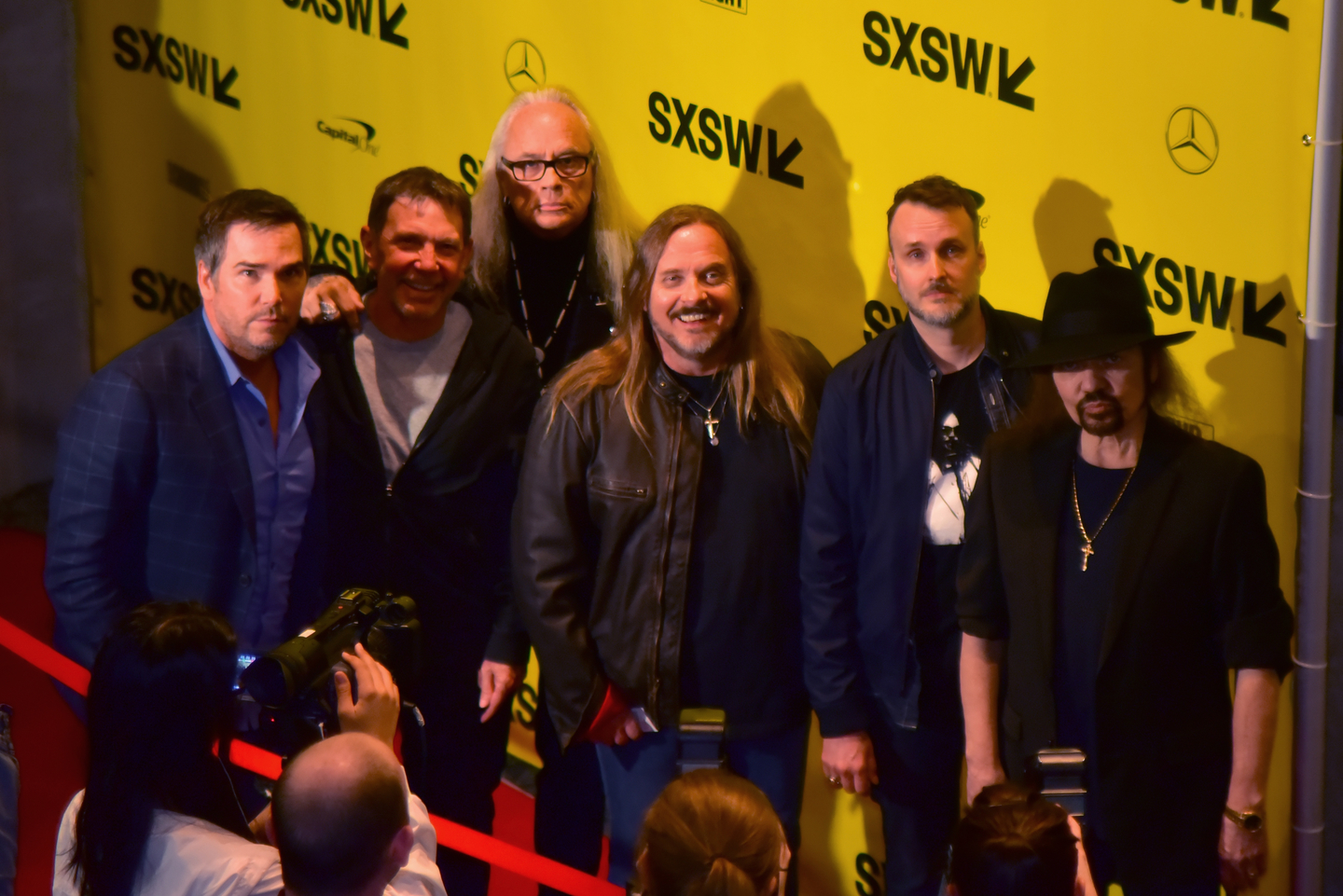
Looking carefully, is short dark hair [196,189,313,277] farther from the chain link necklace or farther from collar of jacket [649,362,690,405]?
collar of jacket [649,362,690,405]

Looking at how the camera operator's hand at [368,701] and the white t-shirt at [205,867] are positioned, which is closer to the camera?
the white t-shirt at [205,867]

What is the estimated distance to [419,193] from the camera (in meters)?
2.87

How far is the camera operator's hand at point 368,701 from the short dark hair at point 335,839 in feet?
1.29

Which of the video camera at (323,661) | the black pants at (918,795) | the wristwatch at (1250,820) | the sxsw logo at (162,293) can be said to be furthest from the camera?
the sxsw logo at (162,293)

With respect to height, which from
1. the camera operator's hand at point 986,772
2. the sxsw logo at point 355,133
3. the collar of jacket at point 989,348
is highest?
the sxsw logo at point 355,133

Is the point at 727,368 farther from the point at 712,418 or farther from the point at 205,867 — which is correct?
the point at 205,867

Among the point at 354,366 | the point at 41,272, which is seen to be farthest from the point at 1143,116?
the point at 41,272

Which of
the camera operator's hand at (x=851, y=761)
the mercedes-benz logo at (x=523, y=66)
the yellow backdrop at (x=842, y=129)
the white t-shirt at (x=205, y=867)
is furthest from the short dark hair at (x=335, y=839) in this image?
the mercedes-benz logo at (x=523, y=66)

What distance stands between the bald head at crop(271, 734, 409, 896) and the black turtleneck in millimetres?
1583

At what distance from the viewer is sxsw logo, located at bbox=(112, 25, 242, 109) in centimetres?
444

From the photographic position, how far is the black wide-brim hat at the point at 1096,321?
2.20 metres

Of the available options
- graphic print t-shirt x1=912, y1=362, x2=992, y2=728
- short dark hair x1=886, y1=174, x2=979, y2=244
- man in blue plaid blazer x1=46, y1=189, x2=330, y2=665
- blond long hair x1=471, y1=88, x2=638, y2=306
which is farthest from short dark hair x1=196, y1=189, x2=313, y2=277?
graphic print t-shirt x1=912, y1=362, x2=992, y2=728

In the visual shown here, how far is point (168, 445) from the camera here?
2555mm

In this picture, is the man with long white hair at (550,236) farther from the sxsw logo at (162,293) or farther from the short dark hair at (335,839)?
the sxsw logo at (162,293)
